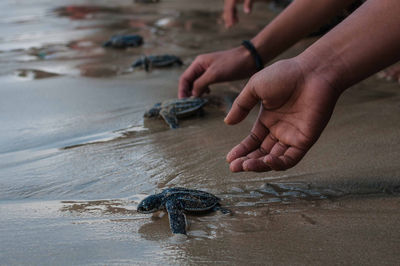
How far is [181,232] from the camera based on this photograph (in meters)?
1.78

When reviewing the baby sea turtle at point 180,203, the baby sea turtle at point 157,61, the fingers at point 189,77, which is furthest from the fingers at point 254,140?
the baby sea turtle at point 157,61

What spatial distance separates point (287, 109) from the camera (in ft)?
5.82

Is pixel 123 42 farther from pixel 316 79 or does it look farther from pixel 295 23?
pixel 316 79

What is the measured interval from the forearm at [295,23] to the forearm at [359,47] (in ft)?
3.71

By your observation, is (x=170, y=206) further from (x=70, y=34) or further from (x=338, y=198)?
(x=70, y=34)

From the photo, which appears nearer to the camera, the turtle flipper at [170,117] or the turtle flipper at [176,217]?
the turtle flipper at [176,217]

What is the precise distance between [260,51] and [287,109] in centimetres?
148

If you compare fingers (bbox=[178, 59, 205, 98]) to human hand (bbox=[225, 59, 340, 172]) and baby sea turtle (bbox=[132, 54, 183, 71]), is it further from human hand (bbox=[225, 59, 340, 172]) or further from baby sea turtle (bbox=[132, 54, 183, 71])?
human hand (bbox=[225, 59, 340, 172])

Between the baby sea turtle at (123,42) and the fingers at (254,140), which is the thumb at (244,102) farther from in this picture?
the baby sea turtle at (123,42)

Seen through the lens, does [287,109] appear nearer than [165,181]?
Yes

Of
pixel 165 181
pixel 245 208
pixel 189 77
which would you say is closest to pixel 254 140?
pixel 245 208

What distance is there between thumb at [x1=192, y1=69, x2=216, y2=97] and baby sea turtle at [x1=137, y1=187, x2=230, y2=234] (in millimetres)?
1357

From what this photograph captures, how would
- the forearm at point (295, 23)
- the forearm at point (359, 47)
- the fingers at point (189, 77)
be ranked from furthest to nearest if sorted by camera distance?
1. the fingers at point (189, 77)
2. the forearm at point (295, 23)
3. the forearm at point (359, 47)

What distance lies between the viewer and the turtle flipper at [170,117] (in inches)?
124
